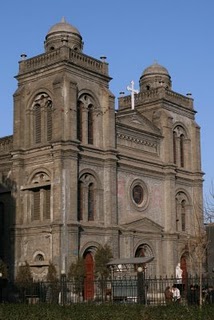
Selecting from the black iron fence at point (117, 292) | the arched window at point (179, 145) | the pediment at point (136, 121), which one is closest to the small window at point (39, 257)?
the black iron fence at point (117, 292)

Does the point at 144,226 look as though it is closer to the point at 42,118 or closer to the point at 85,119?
the point at 85,119

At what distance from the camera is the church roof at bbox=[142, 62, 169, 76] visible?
54.9m

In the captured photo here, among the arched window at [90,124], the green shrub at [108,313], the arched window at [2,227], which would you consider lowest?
the green shrub at [108,313]

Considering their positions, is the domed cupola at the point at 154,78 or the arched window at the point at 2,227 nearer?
the arched window at the point at 2,227

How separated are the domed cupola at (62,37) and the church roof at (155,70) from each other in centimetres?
1010

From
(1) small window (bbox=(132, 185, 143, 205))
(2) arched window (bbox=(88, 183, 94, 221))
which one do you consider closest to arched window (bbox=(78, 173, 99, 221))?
(2) arched window (bbox=(88, 183, 94, 221))

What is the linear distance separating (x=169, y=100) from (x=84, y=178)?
538 inches

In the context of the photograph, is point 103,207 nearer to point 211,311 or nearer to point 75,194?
point 75,194

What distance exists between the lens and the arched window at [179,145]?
5175 cm

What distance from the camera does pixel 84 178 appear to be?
1640 inches

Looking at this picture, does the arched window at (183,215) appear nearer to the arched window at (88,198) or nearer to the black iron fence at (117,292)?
the arched window at (88,198)

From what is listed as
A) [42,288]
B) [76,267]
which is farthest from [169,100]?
[42,288]

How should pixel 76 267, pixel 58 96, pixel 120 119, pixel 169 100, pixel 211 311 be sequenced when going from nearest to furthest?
pixel 211 311 < pixel 76 267 < pixel 58 96 < pixel 120 119 < pixel 169 100

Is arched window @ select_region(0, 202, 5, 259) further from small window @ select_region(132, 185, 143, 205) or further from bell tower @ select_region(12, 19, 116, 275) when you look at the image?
small window @ select_region(132, 185, 143, 205)
